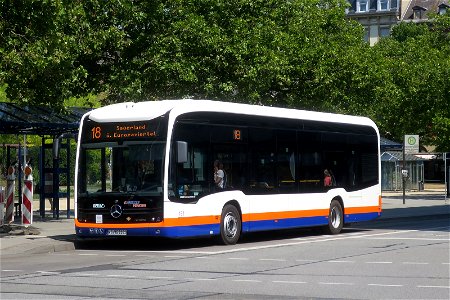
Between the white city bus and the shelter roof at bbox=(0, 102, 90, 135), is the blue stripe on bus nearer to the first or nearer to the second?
the white city bus

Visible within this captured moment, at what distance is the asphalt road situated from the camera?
1284cm

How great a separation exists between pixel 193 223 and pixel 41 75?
649 cm

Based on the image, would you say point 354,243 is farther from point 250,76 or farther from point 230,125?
point 250,76

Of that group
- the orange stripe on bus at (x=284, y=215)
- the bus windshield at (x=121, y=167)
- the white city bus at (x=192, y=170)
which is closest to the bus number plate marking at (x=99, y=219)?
the white city bus at (x=192, y=170)

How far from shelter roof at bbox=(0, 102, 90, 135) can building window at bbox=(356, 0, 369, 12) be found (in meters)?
94.7

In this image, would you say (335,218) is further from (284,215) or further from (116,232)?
(116,232)

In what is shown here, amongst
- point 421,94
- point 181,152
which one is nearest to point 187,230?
point 181,152

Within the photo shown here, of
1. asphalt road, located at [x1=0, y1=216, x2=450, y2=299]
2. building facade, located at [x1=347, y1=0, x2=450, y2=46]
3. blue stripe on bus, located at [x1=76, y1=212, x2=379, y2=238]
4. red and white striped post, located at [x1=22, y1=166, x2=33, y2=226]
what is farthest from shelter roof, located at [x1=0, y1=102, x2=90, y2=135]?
building facade, located at [x1=347, y1=0, x2=450, y2=46]

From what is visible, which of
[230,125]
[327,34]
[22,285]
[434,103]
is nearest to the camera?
[22,285]

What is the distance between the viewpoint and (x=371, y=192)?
2752 centimetres

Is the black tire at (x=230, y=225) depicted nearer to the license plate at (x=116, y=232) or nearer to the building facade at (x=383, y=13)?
the license plate at (x=116, y=232)

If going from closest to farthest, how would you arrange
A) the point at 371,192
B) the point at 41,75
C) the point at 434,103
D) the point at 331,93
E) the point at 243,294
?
the point at 243,294
the point at 41,75
the point at 371,192
the point at 331,93
the point at 434,103

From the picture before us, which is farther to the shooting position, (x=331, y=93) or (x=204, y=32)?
(x=331, y=93)

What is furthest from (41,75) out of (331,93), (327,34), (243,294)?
(327,34)
